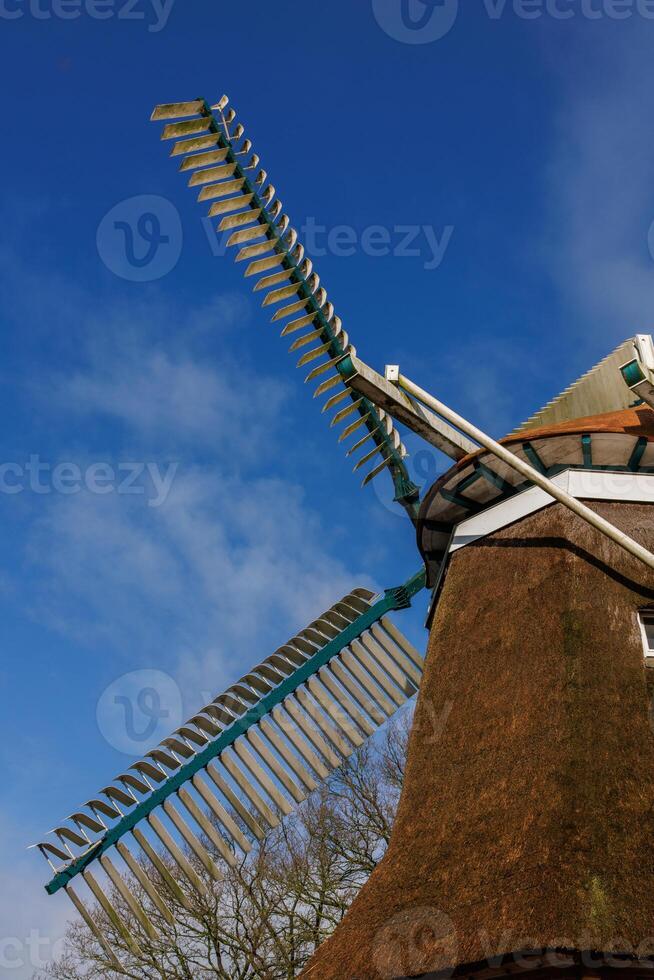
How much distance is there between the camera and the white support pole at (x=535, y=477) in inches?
265

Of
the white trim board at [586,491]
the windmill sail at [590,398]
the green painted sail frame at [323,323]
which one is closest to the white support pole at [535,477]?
the white trim board at [586,491]

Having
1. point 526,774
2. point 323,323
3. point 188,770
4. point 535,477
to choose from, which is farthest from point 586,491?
point 188,770

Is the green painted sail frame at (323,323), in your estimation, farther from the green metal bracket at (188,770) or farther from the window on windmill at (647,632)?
the window on windmill at (647,632)

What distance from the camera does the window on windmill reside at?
6.62 m

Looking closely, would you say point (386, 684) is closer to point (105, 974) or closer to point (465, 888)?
point (465, 888)

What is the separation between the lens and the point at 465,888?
576cm

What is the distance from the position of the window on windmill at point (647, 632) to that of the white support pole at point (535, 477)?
0.37m

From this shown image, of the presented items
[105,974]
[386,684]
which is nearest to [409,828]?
[386,684]

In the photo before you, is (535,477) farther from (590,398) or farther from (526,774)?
(590,398)

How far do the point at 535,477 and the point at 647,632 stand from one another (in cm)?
128

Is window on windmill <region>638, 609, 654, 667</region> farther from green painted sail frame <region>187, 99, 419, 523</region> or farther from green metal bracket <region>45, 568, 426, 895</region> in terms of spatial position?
green metal bracket <region>45, 568, 426, 895</region>

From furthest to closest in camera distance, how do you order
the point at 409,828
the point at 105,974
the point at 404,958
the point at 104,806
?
the point at 105,974
the point at 104,806
the point at 409,828
the point at 404,958

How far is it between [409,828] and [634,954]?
179 cm

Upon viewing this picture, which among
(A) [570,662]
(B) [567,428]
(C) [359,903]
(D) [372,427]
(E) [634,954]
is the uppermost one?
(D) [372,427]
